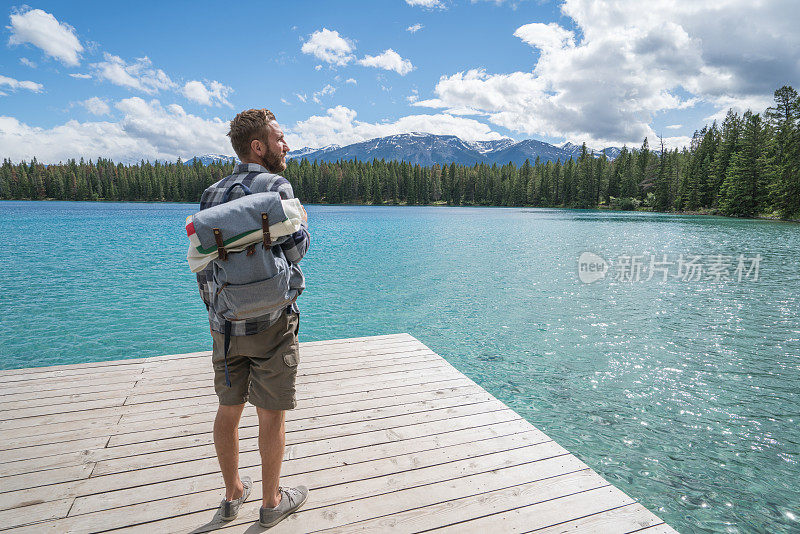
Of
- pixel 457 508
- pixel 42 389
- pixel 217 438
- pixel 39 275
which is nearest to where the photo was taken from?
pixel 217 438

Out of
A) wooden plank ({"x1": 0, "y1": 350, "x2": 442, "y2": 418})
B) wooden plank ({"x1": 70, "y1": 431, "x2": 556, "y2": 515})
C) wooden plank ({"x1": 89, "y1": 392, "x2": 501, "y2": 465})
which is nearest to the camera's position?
wooden plank ({"x1": 70, "y1": 431, "x2": 556, "y2": 515})

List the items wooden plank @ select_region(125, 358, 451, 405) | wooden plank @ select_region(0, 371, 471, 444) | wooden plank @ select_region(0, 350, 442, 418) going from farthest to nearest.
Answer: wooden plank @ select_region(125, 358, 451, 405), wooden plank @ select_region(0, 350, 442, 418), wooden plank @ select_region(0, 371, 471, 444)

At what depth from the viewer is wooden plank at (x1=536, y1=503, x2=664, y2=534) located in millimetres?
2670

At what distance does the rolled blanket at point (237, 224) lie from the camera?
6.96 feet

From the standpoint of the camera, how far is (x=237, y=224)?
6.98ft

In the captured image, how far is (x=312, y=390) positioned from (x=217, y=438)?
207 cm

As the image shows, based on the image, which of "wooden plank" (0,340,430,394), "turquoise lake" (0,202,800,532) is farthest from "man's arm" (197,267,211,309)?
"turquoise lake" (0,202,800,532)

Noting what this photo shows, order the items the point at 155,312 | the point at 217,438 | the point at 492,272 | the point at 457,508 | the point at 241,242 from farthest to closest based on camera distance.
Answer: the point at 492,272, the point at 155,312, the point at 457,508, the point at 217,438, the point at 241,242

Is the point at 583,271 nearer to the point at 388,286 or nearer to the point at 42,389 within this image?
the point at 388,286

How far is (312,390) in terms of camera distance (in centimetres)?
461

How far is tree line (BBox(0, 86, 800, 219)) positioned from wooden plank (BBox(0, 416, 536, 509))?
6563 cm

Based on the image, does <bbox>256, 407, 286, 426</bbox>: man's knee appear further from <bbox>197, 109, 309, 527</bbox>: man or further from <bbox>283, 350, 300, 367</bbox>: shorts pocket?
<bbox>283, 350, 300, 367</bbox>: shorts pocket

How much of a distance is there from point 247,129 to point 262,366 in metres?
1.41

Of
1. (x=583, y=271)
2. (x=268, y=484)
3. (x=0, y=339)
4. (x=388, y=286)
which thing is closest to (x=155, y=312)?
(x=0, y=339)
